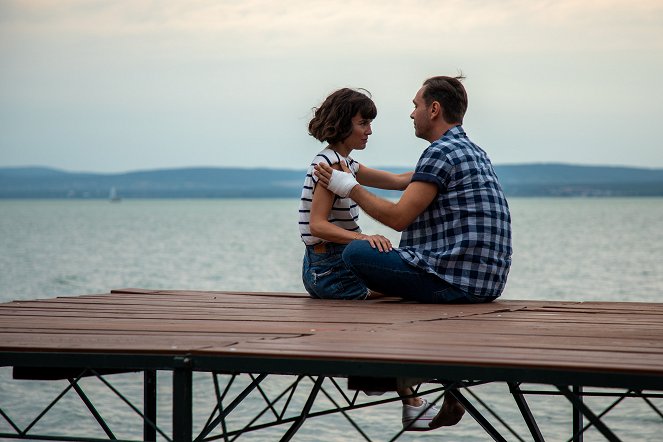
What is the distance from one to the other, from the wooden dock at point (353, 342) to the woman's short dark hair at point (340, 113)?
91 cm

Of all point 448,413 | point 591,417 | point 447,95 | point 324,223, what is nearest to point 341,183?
point 324,223

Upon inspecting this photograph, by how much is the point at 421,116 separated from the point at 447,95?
17 centimetres

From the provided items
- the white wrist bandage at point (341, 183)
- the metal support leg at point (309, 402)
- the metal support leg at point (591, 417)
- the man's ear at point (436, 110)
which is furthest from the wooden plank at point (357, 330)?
the man's ear at point (436, 110)

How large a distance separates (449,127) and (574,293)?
2576cm

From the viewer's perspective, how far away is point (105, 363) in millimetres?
3879

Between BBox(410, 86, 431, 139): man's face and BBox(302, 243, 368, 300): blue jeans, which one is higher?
BBox(410, 86, 431, 139): man's face

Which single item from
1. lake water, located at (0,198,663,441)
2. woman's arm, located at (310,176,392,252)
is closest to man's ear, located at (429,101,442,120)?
woman's arm, located at (310,176,392,252)

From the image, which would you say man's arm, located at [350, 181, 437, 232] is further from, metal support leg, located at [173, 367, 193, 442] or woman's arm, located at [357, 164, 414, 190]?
metal support leg, located at [173, 367, 193, 442]

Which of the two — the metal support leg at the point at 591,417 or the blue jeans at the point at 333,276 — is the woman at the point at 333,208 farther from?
the metal support leg at the point at 591,417

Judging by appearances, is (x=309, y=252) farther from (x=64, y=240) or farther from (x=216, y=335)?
(x=64, y=240)

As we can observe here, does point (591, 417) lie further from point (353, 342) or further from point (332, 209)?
point (332, 209)

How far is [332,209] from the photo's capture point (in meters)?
5.93

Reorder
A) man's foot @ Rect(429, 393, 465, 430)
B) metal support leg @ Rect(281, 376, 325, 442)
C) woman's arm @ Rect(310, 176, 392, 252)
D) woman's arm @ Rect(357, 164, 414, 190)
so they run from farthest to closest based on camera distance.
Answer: woman's arm @ Rect(357, 164, 414, 190) → woman's arm @ Rect(310, 176, 392, 252) → man's foot @ Rect(429, 393, 465, 430) → metal support leg @ Rect(281, 376, 325, 442)

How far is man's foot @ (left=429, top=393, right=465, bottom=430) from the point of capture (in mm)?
4977
